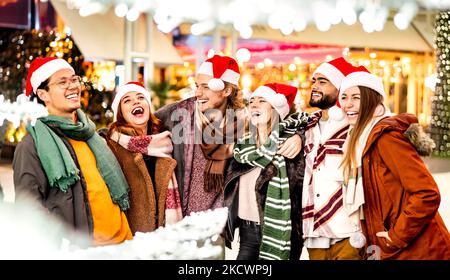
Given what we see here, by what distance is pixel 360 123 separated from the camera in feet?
9.93

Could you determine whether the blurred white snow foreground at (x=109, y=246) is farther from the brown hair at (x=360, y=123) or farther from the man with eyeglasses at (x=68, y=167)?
the brown hair at (x=360, y=123)

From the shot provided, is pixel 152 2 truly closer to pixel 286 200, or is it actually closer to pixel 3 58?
pixel 3 58

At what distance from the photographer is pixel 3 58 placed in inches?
381

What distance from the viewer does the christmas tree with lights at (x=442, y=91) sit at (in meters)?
9.42

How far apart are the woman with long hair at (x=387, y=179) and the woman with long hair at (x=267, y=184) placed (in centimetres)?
29

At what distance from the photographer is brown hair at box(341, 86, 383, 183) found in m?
3.03

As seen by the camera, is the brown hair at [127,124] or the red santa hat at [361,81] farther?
the brown hair at [127,124]

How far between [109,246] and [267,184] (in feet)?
2.39

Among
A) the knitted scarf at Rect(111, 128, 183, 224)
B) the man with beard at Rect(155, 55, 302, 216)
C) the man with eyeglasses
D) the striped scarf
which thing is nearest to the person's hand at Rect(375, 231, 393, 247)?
the striped scarf

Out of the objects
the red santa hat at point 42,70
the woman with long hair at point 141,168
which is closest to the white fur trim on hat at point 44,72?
the red santa hat at point 42,70

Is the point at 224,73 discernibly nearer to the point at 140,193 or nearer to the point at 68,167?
the point at 140,193

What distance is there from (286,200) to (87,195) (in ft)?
2.75

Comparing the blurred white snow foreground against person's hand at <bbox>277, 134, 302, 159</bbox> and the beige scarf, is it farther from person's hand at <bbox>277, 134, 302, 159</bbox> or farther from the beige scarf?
person's hand at <bbox>277, 134, 302, 159</bbox>
